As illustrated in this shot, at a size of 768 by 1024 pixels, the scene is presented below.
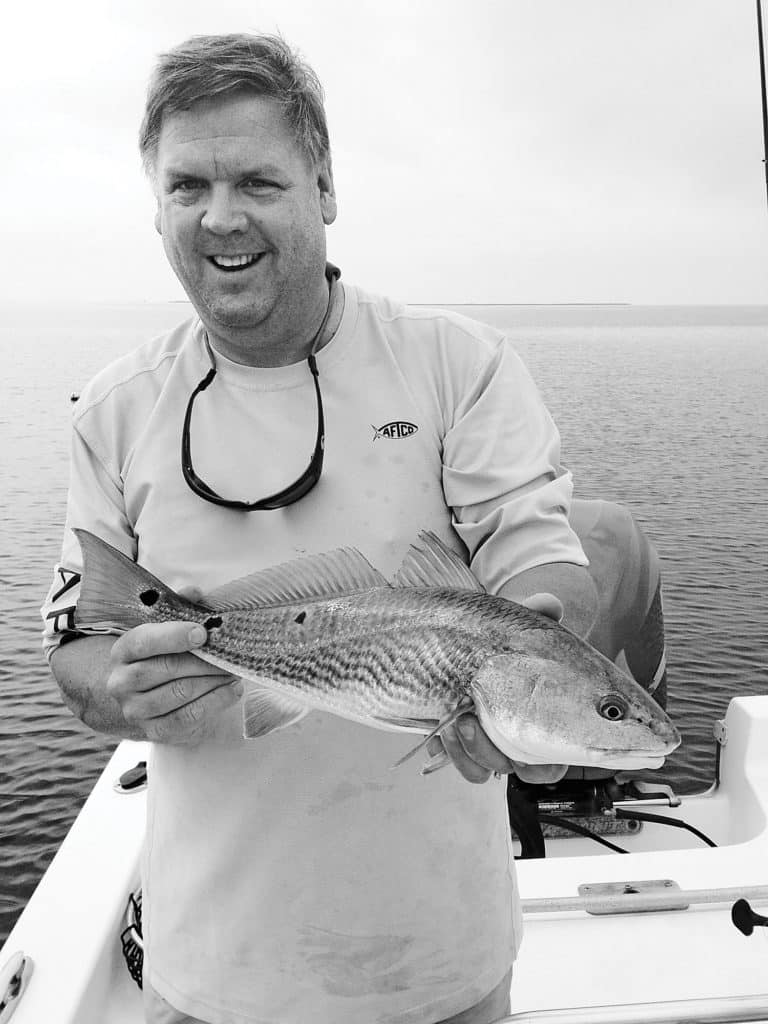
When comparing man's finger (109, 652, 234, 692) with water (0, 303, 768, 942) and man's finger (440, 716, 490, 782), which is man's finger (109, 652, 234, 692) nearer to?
man's finger (440, 716, 490, 782)

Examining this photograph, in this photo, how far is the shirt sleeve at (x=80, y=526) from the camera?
106 inches

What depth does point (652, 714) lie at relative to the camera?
2031 millimetres

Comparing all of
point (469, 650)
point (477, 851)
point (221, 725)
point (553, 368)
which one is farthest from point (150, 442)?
point (553, 368)

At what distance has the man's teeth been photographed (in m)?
2.60

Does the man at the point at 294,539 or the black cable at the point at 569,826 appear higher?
the man at the point at 294,539

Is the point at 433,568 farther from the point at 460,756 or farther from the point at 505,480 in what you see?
the point at 460,756

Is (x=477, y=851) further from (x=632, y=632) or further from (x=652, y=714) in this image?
(x=632, y=632)

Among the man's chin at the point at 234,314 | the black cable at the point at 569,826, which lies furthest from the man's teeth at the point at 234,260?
the black cable at the point at 569,826

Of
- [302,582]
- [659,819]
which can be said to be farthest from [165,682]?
[659,819]

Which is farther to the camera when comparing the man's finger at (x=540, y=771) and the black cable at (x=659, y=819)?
the black cable at (x=659, y=819)

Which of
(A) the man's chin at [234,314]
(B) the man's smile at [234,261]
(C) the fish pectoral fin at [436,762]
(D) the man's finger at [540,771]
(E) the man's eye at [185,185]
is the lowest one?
(D) the man's finger at [540,771]

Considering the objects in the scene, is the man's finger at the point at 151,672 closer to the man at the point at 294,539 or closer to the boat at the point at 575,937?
the man at the point at 294,539

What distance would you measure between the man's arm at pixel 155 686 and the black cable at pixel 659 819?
11.3ft

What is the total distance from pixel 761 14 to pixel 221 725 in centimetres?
443
